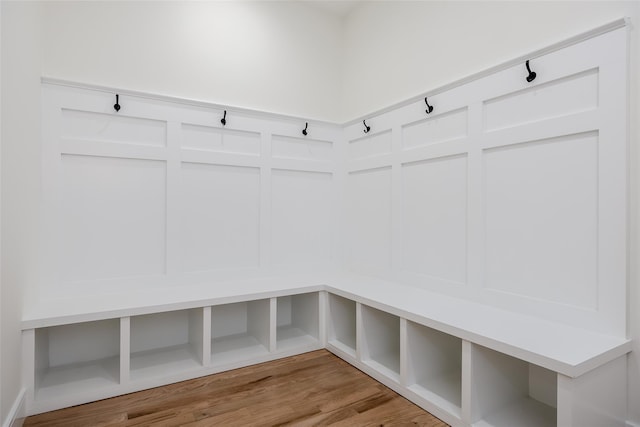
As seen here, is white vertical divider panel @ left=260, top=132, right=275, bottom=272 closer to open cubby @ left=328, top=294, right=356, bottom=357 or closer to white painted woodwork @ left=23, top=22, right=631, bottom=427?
white painted woodwork @ left=23, top=22, right=631, bottom=427

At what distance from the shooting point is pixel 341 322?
2.46m

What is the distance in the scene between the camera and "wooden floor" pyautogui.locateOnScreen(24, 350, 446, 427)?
159 cm

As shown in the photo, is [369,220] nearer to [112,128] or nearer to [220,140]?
[220,140]

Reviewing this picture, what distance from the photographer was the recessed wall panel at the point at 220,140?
2.36 m

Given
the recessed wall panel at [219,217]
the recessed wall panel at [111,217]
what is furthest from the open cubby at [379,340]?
the recessed wall panel at [111,217]

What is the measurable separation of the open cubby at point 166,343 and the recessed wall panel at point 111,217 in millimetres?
330

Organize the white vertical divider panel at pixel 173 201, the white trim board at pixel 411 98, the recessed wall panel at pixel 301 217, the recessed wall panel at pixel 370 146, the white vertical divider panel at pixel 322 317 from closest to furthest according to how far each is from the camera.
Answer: the white trim board at pixel 411 98, the white vertical divider panel at pixel 173 201, the white vertical divider panel at pixel 322 317, the recessed wall panel at pixel 370 146, the recessed wall panel at pixel 301 217

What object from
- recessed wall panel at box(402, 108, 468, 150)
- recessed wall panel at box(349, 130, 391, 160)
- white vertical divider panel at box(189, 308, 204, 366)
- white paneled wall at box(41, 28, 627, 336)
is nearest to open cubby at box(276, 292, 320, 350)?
white paneled wall at box(41, 28, 627, 336)

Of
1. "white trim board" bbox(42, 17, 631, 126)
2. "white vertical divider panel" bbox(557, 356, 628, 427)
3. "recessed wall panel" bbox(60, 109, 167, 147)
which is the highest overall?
"white trim board" bbox(42, 17, 631, 126)

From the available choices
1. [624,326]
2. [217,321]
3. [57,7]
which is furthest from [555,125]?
[57,7]

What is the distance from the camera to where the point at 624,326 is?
4.51 ft

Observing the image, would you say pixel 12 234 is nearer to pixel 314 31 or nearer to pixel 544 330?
pixel 544 330

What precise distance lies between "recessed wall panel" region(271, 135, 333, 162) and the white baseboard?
1.92 m

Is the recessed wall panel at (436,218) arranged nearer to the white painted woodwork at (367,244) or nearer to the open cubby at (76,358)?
the white painted woodwork at (367,244)
